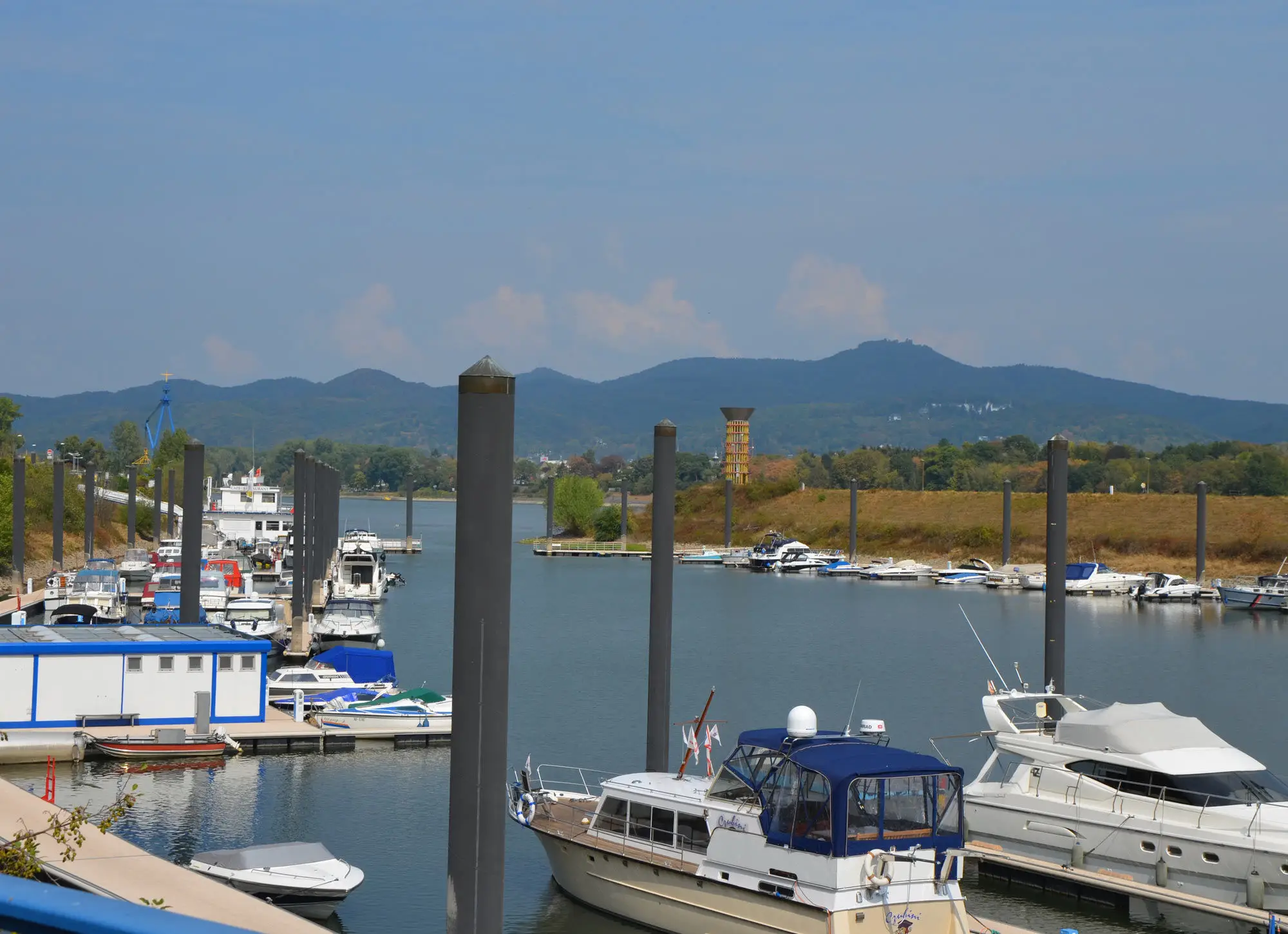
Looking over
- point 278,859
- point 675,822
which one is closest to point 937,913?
point 675,822

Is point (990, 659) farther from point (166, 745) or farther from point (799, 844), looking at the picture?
point (799, 844)

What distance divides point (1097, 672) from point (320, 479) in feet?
131

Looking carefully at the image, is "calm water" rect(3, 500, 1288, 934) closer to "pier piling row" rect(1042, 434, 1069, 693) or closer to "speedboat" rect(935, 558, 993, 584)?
"pier piling row" rect(1042, 434, 1069, 693)

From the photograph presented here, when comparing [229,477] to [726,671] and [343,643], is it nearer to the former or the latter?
[343,643]

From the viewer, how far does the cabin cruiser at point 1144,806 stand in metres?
22.5

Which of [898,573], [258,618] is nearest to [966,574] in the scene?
[898,573]

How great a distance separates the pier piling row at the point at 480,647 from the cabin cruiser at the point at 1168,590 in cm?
8820

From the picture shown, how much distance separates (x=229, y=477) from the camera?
15688cm

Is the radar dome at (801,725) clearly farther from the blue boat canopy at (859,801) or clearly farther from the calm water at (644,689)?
the calm water at (644,689)

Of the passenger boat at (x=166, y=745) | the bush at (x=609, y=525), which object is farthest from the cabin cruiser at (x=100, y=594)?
the bush at (x=609, y=525)

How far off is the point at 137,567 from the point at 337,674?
4454 cm

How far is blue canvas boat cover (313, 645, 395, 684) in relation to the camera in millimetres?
44906

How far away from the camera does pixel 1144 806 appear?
2394cm

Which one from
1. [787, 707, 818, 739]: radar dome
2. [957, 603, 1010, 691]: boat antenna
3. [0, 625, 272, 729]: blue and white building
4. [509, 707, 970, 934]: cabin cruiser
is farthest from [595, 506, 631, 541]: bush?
[787, 707, 818, 739]: radar dome
